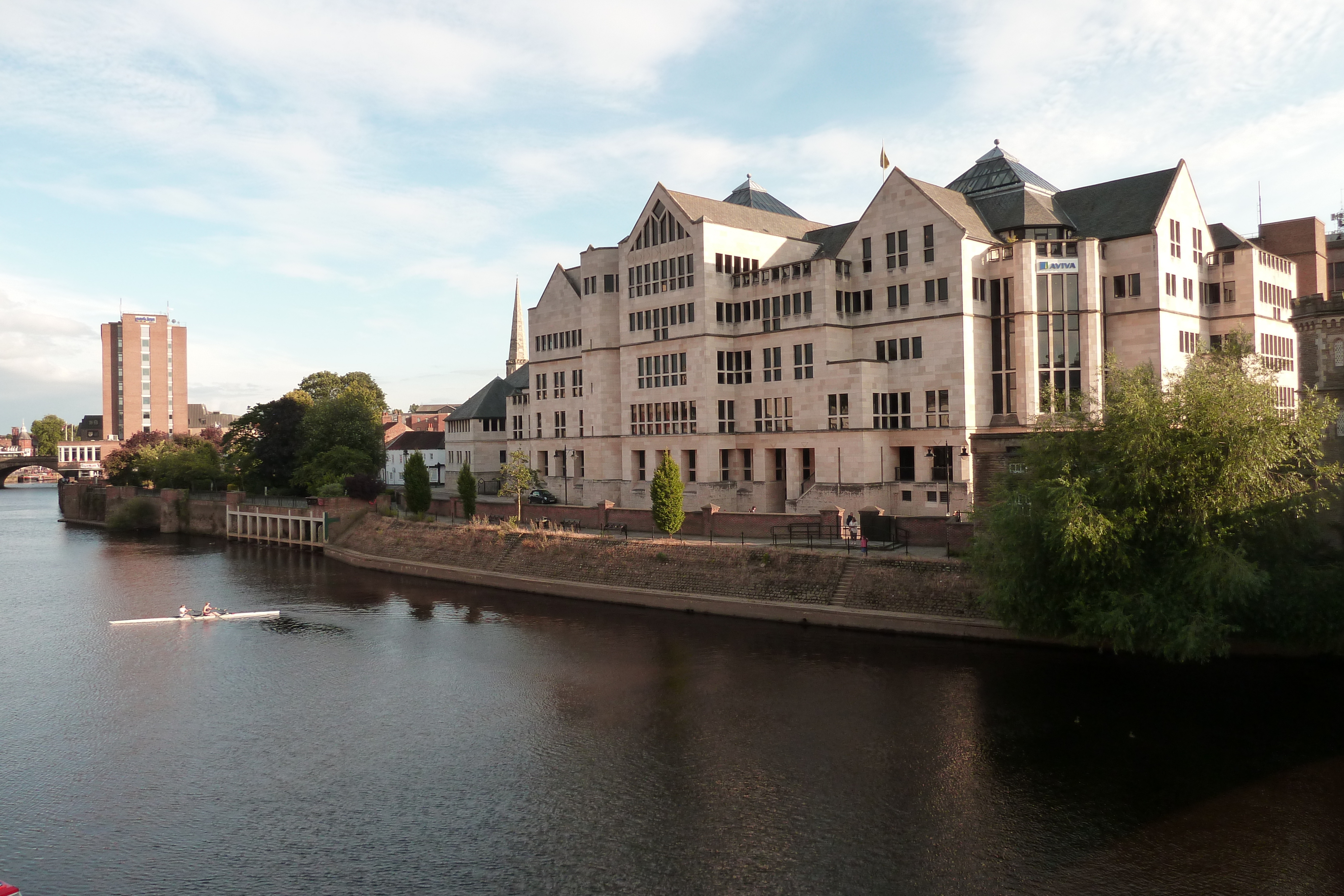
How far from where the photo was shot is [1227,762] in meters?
26.5

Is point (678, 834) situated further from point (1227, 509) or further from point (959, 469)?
point (959, 469)

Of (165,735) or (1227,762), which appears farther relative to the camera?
(165,735)

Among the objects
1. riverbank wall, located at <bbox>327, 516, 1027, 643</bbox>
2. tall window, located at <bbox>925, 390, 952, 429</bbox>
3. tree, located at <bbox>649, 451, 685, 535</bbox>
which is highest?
tall window, located at <bbox>925, 390, 952, 429</bbox>

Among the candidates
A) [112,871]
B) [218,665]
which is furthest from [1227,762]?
[218,665]

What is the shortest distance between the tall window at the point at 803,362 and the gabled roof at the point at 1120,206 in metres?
17.6

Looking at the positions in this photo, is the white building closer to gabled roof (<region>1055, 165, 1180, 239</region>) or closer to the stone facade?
gabled roof (<region>1055, 165, 1180, 239</region>)

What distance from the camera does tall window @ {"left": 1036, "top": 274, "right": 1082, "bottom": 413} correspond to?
5472 cm

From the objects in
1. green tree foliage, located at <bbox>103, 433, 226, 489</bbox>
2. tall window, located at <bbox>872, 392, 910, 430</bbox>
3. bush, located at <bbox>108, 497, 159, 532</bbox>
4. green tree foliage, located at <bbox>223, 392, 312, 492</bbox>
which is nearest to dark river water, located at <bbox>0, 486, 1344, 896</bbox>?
tall window, located at <bbox>872, 392, 910, 430</bbox>

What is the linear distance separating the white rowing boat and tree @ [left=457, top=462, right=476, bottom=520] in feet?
59.8

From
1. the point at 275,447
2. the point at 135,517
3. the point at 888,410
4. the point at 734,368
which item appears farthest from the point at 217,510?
Result: the point at 888,410

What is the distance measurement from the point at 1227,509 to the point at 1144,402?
14.6 ft

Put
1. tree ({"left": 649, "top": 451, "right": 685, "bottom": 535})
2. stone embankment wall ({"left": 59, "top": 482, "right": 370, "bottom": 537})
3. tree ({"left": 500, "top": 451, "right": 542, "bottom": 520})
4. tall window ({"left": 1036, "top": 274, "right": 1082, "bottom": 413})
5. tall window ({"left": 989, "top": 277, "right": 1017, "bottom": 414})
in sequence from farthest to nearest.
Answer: stone embankment wall ({"left": 59, "top": 482, "right": 370, "bottom": 537}) → tree ({"left": 500, "top": 451, "right": 542, "bottom": 520}) → tall window ({"left": 989, "top": 277, "right": 1017, "bottom": 414}) → tall window ({"left": 1036, "top": 274, "right": 1082, "bottom": 413}) → tree ({"left": 649, "top": 451, "right": 685, "bottom": 535})

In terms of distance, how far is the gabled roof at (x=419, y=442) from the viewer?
125 m

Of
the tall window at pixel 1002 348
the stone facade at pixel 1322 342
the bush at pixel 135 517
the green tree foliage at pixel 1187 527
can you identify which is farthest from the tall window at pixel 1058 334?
the bush at pixel 135 517
